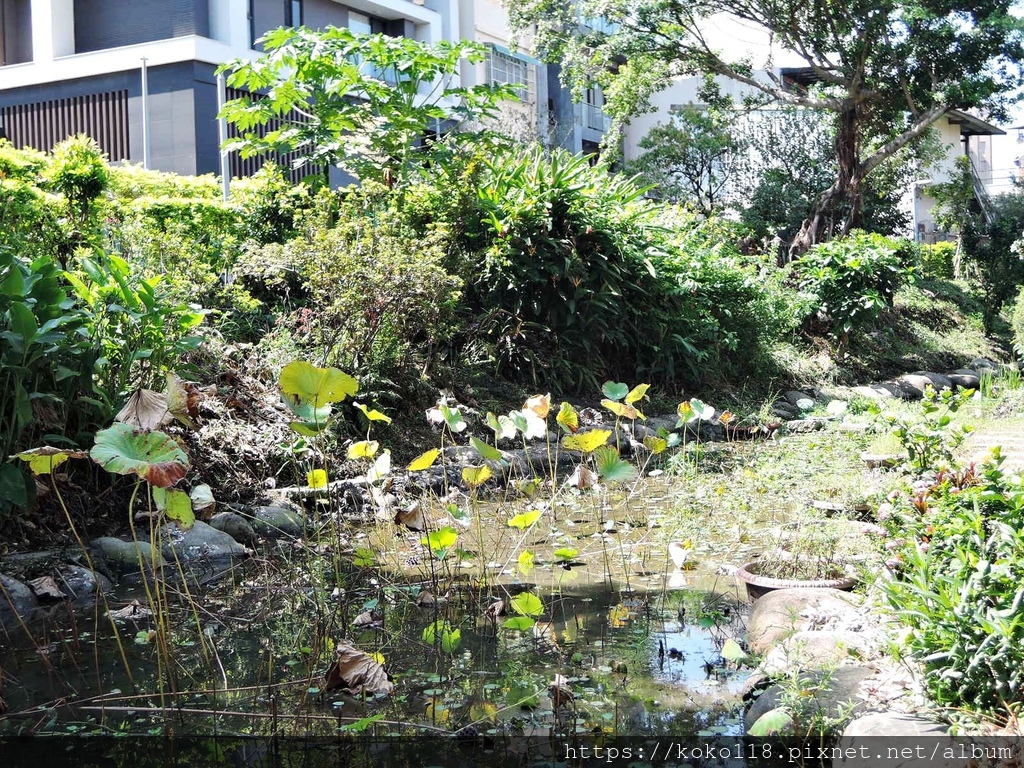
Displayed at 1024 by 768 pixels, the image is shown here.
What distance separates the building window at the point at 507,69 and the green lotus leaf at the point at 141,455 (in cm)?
2531

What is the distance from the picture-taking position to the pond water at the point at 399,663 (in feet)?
9.64

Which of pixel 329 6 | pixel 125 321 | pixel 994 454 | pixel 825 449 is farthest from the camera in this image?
pixel 329 6

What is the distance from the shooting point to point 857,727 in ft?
8.09

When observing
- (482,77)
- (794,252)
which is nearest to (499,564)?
(794,252)

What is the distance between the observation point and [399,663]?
11.8ft

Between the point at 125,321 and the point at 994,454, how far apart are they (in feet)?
14.6

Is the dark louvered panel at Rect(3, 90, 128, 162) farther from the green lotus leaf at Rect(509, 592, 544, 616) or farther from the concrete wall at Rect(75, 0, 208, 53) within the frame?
the green lotus leaf at Rect(509, 592, 544, 616)

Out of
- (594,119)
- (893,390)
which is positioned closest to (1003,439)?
(893,390)

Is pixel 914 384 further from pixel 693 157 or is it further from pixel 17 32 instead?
pixel 17 32

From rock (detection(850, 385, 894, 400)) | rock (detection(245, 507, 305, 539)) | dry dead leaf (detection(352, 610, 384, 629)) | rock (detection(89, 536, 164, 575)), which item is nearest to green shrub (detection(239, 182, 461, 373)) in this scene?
rock (detection(245, 507, 305, 539))

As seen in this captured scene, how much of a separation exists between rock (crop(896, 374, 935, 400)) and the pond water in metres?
7.64

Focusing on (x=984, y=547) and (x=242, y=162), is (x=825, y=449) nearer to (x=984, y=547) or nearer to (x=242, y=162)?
(x=984, y=547)

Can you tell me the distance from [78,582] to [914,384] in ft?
34.6

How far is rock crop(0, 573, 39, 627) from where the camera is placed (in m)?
4.20
